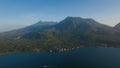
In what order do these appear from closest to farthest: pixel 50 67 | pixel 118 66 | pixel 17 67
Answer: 1. pixel 118 66
2. pixel 50 67
3. pixel 17 67

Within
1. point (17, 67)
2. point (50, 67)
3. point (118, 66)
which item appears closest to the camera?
point (118, 66)

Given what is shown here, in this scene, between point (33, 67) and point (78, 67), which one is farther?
point (33, 67)

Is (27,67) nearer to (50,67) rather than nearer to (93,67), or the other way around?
(50,67)

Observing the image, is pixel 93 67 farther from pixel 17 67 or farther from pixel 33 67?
pixel 17 67

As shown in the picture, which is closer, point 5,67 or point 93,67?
point 93,67

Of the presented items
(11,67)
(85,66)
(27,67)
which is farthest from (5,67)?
(85,66)

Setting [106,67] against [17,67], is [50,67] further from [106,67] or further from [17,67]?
[106,67]

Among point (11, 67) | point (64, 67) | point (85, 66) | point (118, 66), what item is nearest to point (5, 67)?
point (11, 67)
